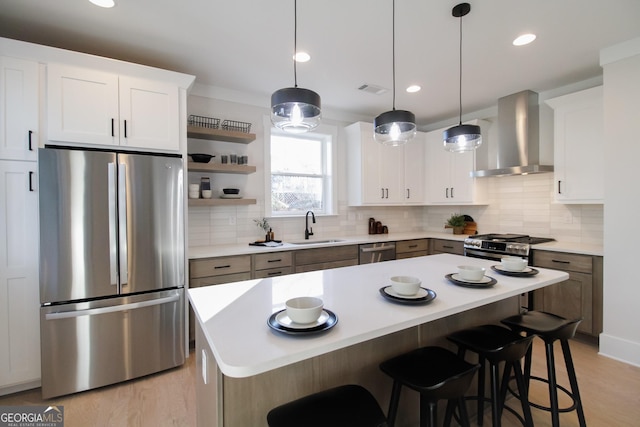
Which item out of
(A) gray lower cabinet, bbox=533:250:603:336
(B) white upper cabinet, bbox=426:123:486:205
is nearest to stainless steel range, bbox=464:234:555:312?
(A) gray lower cabinet, bbox=533:250:603:336

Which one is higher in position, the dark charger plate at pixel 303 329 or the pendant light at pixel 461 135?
the pendant light at pixel 461 135

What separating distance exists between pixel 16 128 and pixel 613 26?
4.42 metres

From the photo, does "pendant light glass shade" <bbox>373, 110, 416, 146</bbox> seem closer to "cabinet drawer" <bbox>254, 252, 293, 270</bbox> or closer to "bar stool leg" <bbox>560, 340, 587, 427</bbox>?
"bar stool leg" <bbox>560, 340, 587, 427</bbox>

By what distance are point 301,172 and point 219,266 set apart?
1.79 metres

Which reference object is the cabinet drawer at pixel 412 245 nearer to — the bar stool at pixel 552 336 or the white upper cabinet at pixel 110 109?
the bar stool at pixel 552 336

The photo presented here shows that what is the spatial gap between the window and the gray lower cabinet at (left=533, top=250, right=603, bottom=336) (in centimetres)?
257

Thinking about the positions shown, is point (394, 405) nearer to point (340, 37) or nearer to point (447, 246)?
point (340, 37)

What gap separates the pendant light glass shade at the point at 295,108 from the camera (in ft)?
4.75

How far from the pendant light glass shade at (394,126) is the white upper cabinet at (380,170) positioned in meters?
2.03

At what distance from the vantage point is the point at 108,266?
224 cm

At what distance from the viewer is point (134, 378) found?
2393mm

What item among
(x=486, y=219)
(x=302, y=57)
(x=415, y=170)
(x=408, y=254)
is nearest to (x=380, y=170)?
(x=415, y=170)

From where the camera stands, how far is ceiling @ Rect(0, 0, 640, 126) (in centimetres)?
203

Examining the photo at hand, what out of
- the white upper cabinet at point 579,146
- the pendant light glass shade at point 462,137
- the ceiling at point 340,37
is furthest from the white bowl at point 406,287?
the white upper cabinet at point 579,146
